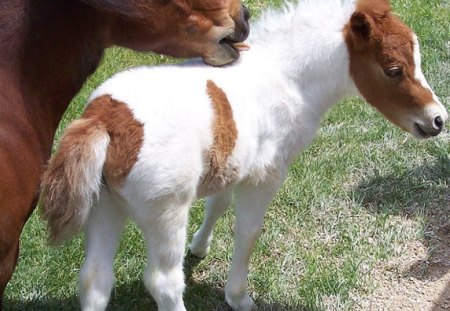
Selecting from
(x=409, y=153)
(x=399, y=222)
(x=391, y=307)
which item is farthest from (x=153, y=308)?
(x=409, y=153)

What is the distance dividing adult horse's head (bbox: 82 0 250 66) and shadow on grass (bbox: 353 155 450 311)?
5.14 feet

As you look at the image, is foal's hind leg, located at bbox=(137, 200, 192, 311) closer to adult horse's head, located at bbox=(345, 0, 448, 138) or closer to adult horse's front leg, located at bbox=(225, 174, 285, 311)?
adult horse's front leg, located at bbox=(225, 174, 285, 311)

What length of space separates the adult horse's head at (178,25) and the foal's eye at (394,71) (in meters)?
0.62

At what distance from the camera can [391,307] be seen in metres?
3.39

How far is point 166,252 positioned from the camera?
2.66 meters

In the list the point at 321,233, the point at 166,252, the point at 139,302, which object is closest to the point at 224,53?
the point at 166,252

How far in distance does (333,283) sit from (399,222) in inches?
25.0

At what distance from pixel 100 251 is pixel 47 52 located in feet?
2.39

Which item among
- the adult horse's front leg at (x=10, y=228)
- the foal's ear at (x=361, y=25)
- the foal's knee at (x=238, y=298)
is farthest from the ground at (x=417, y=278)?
the adult horse's front leg at (x=10, y=228)

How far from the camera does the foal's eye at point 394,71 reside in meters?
2.98

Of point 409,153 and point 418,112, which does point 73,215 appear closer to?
point 418,112

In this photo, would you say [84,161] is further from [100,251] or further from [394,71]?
[394,71]

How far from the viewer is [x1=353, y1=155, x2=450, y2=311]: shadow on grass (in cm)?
367

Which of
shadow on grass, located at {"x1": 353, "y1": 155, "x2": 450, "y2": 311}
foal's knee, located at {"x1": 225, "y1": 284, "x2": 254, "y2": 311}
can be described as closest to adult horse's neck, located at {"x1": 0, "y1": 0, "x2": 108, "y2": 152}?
foal's knee, located at {"x1": 225, "y1": 284, "x2": 254, "y2": 311}
